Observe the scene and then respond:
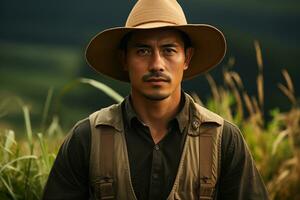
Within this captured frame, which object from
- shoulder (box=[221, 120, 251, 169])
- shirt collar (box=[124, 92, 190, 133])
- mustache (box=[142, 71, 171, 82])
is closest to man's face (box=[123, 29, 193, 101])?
mustache (box=[142, 71, 171, 82])

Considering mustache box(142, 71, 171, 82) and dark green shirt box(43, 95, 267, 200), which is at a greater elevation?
mustache box(142, 71, 171, 82)

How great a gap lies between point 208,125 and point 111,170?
1.70 ft

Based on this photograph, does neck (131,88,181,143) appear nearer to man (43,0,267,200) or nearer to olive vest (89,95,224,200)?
man (43,0,267,200)

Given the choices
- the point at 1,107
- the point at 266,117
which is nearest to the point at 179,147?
the point at 1,107

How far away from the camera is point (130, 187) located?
3.39 m

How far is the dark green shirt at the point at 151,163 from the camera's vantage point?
11.2ft

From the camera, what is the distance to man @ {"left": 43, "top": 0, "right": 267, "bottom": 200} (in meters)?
3.40

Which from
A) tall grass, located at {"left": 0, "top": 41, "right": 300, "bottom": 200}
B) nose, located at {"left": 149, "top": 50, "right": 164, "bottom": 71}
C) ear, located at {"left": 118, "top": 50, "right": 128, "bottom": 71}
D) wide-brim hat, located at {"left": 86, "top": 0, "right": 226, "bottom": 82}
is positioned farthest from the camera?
tall grass, located at {"left": 0, "top": 41, "right": 300, "bottom": 200}

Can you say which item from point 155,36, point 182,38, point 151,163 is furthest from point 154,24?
point 151,163

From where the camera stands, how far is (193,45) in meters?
3.66

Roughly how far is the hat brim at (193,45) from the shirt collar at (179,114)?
0.77 feet

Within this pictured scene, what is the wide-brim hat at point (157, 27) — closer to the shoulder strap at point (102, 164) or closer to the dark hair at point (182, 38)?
the dark hair at point (182, 38)

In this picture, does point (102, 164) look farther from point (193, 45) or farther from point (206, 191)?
point (193, 45)

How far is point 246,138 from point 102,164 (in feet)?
9.42
